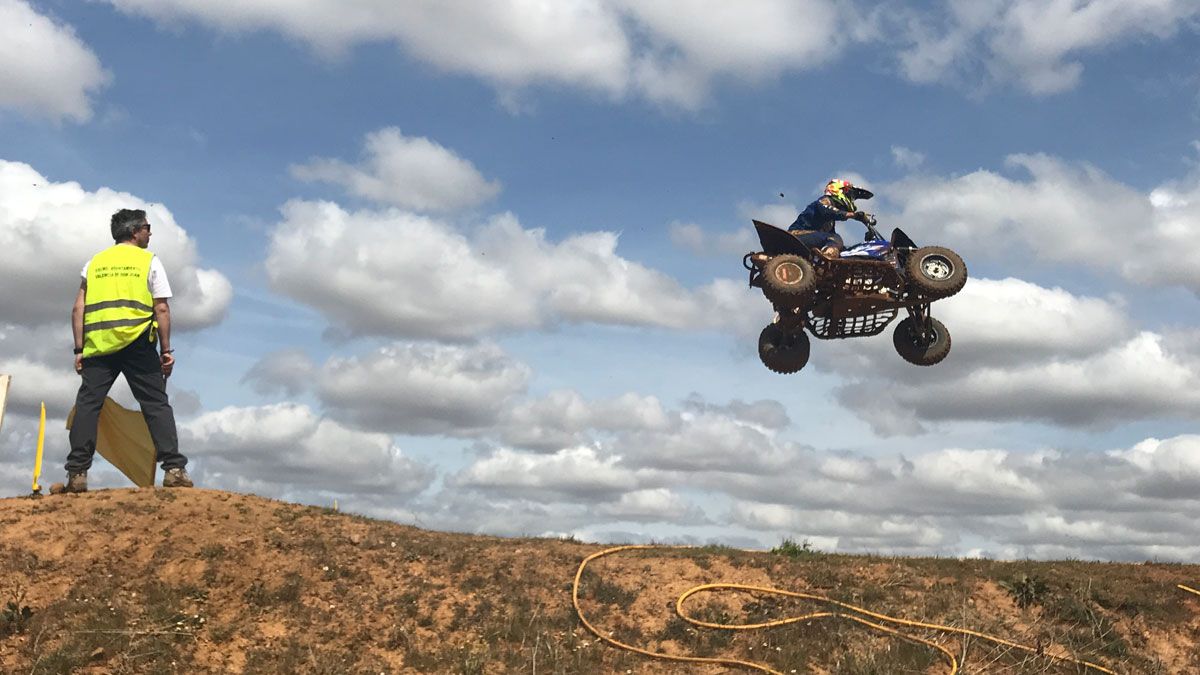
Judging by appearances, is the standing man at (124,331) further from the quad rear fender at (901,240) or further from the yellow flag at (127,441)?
the quad rear fender at (901,240)

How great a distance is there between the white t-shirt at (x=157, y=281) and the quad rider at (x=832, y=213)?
10.4 m

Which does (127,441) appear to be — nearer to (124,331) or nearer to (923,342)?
(124,331)

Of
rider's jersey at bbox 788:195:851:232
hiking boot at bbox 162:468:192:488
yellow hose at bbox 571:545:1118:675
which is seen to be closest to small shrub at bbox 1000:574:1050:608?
yellow hose at bbox 571:545:1118:675

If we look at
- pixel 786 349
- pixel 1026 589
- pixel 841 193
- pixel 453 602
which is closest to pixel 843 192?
pixel 841 193

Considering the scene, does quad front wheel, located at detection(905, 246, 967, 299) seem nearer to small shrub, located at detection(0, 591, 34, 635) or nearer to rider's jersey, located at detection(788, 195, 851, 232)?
rider's jersey, located at detection(788, 195, 851, 232)

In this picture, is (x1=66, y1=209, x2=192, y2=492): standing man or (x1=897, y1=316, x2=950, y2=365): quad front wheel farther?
(x1=897, y1=316, x2=950, y2=365): quad front wheel

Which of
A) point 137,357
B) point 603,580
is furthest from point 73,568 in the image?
point 603,580

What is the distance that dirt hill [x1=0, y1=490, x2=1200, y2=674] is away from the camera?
10117 millimetres

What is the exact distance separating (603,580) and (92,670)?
16.9 feet

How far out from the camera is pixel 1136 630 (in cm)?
1198

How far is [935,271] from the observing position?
1842 cm

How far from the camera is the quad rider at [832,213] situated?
59.4 feet

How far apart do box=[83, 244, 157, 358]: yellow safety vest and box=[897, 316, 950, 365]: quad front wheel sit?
530 inches

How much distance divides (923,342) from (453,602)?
469 inches
